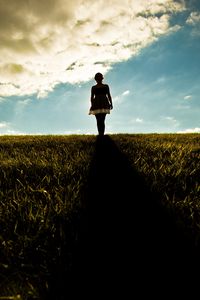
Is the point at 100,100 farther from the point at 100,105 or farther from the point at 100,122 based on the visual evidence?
the point at 100,122

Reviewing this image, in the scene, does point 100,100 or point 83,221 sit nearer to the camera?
point 83,221

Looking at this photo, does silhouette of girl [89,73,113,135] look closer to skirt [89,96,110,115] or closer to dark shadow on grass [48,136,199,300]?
skirt [89,96,110,115]

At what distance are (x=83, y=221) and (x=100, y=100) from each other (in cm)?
838

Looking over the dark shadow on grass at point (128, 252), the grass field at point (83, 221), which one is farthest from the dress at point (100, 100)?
the dark shadow on grass at point (128, 252)

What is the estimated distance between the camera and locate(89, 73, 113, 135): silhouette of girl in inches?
415

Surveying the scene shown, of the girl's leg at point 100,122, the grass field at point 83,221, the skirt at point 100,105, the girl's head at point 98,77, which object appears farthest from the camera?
the girl's leg at point 100,122

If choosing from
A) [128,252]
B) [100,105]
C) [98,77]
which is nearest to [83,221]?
[128,252]

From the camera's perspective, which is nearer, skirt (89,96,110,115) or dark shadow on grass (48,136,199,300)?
dark shadow on grass (48,136,199,300)

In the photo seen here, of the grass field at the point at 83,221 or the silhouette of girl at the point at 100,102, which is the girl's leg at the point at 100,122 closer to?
the silhouette of girl at the point at 100,102

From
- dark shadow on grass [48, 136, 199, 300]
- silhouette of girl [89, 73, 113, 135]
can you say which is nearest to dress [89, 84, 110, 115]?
silhouette of girl [89, 73, 113, 135]

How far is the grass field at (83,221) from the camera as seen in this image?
1.88 metres

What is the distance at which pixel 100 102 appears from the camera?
34.6 feet

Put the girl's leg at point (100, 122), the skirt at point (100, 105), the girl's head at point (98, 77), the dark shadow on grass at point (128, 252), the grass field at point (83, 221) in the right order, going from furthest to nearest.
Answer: the girl's leg at point (100, 122) → the skirt at point (100, 105) → the girl's head at point (98, 77) → the grass field at point (83, 221) → the dark shadow on grass at point (128, 252)

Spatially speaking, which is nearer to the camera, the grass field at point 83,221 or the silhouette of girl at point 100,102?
Answer: the grass field at point 83,221
